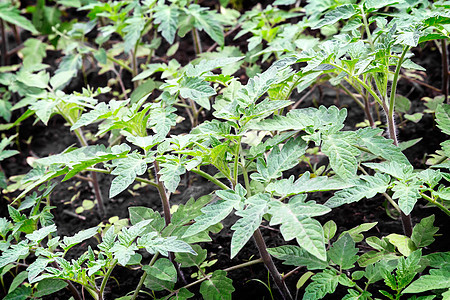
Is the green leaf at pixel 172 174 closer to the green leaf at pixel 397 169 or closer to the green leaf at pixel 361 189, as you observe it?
the green leaf at pixel 361 189

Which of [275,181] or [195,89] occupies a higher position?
[195,89]

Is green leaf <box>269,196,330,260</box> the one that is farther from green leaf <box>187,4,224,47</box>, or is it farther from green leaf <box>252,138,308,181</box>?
green leaf <box>187,4,224,47</box>

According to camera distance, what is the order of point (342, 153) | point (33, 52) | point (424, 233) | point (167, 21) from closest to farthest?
point (342, 153) → point (424, 233) → point (167, 21) → point (33, 52)

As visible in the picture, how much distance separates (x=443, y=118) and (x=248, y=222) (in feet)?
3.24

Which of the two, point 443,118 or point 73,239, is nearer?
point 73,239

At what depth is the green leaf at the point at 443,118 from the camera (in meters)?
1.77

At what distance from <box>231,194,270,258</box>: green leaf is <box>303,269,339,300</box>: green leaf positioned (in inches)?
12.2

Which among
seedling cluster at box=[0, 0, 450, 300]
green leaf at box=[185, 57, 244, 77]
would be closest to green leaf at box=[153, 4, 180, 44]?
seedling cluster at box=[0, 0, 450, 300]

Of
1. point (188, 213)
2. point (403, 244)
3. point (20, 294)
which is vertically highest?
point (188, 213)

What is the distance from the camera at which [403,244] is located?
5.33 feet

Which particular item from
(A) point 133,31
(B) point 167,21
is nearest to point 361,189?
(B) point 167,21

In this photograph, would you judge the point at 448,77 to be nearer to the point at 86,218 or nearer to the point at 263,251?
the point at 263,251

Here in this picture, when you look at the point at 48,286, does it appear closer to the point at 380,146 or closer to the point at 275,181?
the point at 275,181

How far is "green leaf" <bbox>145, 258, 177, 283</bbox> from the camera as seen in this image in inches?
63.7
